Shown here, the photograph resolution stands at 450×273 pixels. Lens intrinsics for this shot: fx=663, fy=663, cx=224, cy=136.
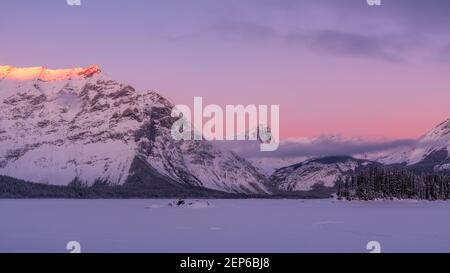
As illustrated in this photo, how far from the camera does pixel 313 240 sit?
68.2 meters

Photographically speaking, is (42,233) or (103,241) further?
(42,233)
